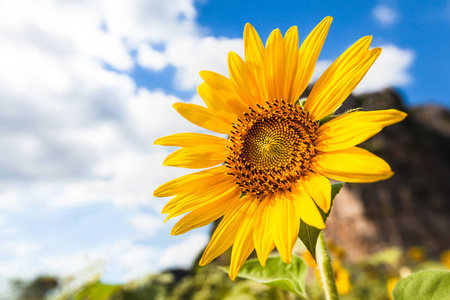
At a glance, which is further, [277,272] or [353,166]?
[277,272]

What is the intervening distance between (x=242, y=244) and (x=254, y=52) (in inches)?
23.6

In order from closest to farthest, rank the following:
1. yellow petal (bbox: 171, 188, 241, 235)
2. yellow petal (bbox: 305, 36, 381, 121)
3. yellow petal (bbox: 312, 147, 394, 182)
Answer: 1. yellow petal (bbox: 312, 147, 394, 182)
2. yellow petal (bbox: 305, 36, 381, 121)
3. yellow petal (bbox: 171, 188, 241, 235)

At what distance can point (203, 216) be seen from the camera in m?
1.21

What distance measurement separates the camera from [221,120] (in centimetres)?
131

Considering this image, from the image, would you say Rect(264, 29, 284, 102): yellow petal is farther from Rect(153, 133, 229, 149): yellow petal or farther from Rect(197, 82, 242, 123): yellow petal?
Rect(153, 133, 229, 149): yellow petal

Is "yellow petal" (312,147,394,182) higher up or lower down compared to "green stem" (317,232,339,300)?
higher up

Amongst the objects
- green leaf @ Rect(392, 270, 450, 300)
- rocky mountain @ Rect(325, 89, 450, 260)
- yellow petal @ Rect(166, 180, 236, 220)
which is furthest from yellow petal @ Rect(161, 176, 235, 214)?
rocky mountain @ Rect(325, 89, 450, 260)

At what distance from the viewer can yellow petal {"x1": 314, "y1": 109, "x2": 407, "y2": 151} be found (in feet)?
3.25

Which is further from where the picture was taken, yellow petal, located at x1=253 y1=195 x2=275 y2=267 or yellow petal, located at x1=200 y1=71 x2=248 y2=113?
yellow petal, located at x1=200 y1=71 x2=248 y2=113

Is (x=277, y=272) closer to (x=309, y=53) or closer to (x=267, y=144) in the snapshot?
(x=267, y=144)

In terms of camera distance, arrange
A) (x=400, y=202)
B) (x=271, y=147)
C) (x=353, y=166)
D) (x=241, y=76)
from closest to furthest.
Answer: (x=353, y=166)
(x=241, y=76)
(x=271, y=147)
(x=400, y=202)

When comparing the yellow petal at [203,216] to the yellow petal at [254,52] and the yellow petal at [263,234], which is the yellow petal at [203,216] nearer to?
the yellow petal at [263,234]

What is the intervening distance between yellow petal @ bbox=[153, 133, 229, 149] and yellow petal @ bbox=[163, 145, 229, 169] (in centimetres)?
2

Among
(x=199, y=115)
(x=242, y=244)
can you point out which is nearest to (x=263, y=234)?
(x=242, y=244)
